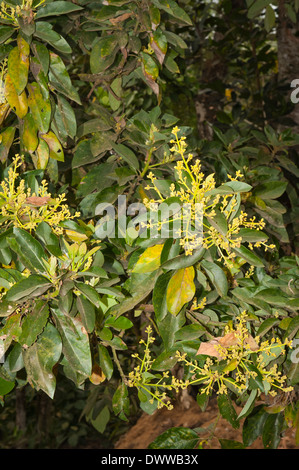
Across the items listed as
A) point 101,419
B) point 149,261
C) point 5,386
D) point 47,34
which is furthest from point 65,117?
point 101,419

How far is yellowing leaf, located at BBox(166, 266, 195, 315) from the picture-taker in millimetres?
906

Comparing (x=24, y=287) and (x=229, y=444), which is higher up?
(x=24, y=287)

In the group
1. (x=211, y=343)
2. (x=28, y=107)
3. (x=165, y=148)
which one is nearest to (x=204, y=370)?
(x=211, y=343)

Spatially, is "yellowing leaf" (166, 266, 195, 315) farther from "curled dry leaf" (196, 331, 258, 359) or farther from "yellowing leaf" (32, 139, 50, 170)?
"yellowing leaf" (32, 139, 50, 170)

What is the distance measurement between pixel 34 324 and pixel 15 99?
0.48 meters

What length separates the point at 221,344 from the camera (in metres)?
0.96

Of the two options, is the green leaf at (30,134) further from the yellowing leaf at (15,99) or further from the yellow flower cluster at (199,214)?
the yellow flower cluster at (199,214)

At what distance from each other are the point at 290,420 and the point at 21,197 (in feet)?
2.15

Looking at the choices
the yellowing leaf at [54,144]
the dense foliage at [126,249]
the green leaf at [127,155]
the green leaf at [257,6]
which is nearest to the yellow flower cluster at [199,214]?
the dense foliage at [126,249]

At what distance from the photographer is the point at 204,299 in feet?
3.36

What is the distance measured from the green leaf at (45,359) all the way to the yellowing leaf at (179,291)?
0.19 meters

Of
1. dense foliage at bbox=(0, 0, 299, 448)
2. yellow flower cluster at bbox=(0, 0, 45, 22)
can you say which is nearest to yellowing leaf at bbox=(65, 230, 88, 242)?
dense foliage at bbox=(0, 0, 299, 448)

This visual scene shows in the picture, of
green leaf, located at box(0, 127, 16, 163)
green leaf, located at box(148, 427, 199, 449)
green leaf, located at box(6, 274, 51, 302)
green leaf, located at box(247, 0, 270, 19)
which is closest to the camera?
green leaf, located at box(6, 274, 51, 302)

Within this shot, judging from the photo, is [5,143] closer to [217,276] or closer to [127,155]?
[127,155]
